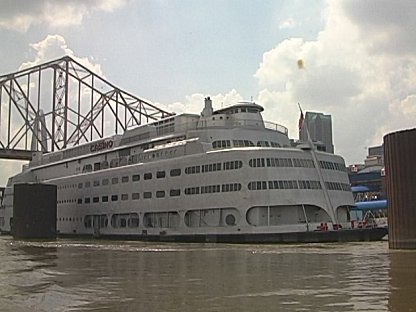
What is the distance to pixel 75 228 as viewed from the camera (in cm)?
8144

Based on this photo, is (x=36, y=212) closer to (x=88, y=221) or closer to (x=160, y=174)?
(x=88, y=221)

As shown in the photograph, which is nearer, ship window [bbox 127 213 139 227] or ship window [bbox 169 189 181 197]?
ship window [bbox 169 189 181 197]

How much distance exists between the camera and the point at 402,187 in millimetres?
34781

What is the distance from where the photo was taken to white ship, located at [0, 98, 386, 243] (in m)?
52.7

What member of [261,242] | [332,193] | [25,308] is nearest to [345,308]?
[25,308]

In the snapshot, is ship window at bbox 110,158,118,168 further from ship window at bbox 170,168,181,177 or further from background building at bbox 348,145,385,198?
background building at bbox 348,145,385,198

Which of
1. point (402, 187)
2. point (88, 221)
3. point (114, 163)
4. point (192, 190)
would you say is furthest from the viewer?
point (88, 221)

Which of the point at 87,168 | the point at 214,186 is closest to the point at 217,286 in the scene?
the point at 214,186

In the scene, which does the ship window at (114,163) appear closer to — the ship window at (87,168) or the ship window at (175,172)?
the ship window at (87,168)

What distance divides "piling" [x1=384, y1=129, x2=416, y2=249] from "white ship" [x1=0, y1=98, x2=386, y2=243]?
14.4m

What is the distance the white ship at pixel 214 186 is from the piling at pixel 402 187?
1443 cm

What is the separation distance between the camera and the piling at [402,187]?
113 ft

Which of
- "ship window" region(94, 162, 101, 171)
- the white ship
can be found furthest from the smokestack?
"ship window" region(94, 162, 101, 171)

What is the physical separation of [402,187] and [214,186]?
77.9 ft
